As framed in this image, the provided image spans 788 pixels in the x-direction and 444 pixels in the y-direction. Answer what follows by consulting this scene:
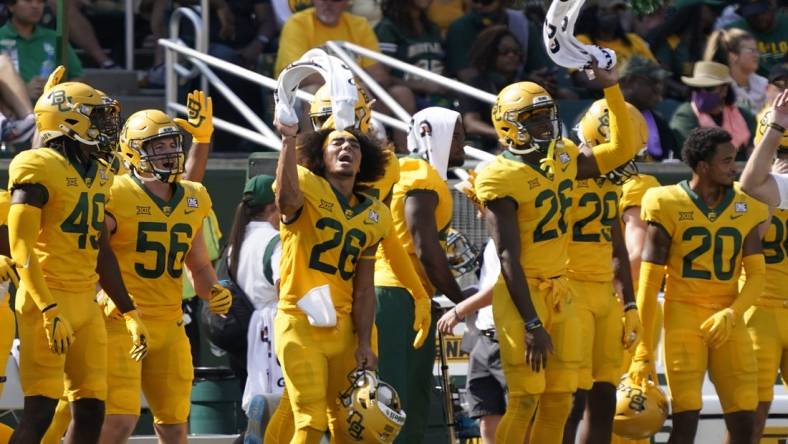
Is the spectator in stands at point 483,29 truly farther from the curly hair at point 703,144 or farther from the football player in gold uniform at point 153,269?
the football player in gold uniform at point 153,269

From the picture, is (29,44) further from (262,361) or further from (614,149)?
(614,149)

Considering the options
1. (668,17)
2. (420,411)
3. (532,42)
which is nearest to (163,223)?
(420,411)

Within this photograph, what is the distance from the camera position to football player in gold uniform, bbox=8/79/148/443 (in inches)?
329

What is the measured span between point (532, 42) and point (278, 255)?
413 centimetres

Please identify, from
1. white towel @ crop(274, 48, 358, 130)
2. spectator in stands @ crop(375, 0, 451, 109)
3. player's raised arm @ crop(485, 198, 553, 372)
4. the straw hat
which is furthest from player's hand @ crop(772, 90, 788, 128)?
spectator in stands @ crop(375, 0, 451, 109)

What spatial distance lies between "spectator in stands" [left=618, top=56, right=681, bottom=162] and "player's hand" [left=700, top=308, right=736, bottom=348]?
108 inches

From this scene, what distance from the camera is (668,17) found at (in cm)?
1437

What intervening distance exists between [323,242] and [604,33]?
5.57 metres

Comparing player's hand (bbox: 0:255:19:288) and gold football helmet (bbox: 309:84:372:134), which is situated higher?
gold football helmet (bbox: 309:84:372:134)

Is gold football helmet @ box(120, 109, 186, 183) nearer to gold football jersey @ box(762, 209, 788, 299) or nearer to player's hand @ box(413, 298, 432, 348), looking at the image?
player's hand @ box(413, 298, 432, 348)

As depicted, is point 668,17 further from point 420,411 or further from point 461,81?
point 420,411

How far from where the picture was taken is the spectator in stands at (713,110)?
12891 mm

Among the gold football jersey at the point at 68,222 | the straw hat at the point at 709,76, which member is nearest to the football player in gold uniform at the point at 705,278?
the gold football jersey at the point at 68,222

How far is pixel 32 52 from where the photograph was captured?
12.2 meters
